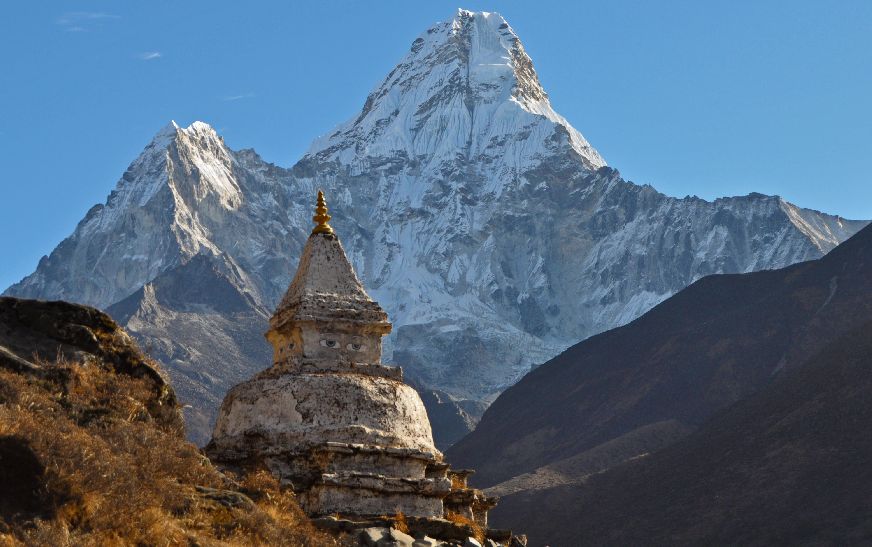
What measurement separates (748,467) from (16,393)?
8573 cm

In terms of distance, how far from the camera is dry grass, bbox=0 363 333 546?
2117cm

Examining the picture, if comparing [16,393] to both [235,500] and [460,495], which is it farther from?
[460,495]

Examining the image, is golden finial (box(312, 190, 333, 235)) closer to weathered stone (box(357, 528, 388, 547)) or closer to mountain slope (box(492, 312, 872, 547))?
weathered stone (box(357, 528, 388, 547))

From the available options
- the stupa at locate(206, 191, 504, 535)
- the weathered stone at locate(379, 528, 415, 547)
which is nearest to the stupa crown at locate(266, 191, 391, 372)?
the stupa at locate(206, 191, 504, 535)

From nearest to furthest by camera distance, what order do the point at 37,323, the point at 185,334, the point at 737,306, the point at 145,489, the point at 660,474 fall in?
the point at 145,489, the point at 37,323, the point at 660,474, the point at 737,306, the point at 185,334

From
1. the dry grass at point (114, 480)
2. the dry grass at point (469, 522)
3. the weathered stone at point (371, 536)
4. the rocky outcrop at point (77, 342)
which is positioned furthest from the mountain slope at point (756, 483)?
the dry grass at point (114, 480)

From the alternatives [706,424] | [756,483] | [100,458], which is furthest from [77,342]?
[706,424]

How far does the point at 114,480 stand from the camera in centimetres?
2181

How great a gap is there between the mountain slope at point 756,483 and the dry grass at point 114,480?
66.8 metres

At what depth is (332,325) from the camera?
32.8m

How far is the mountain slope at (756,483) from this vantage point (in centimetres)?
9394

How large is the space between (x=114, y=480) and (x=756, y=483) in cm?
8347

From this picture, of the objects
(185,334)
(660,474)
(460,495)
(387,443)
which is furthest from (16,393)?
(185,334)

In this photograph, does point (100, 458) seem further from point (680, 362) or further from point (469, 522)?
point (680, 362)
